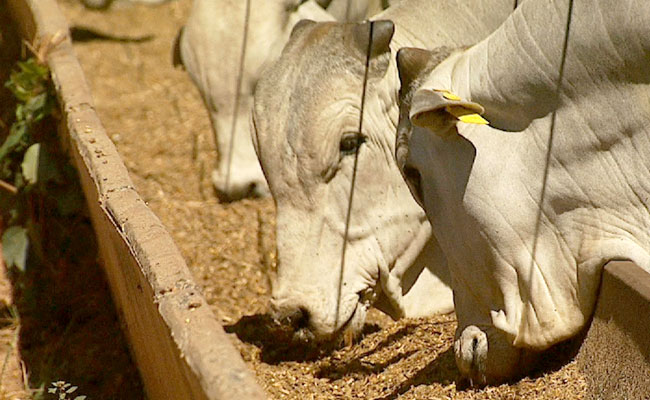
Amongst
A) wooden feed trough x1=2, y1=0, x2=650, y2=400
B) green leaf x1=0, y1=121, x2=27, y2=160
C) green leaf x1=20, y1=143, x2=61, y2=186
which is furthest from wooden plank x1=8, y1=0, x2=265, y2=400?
green leaf x1=0, y1=121, x2=27, y2=160

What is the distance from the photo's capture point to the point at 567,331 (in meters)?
2.96

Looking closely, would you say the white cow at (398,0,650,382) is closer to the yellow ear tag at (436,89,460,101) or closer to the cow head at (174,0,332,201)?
the yellow ear tag at (436,89,460,101)

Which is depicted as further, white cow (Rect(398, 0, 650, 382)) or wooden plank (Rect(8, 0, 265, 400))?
white cow (Rect(398, 0, 650, 382))

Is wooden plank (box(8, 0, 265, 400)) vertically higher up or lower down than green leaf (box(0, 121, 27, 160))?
higher up

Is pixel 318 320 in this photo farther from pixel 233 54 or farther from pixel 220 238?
pixel 233 54

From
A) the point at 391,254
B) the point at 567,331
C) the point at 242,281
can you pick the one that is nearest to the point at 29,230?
the point at 242,281

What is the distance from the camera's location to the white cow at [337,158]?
4.02 m

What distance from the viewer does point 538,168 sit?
2.95 m

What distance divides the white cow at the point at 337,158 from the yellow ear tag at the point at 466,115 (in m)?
1.04

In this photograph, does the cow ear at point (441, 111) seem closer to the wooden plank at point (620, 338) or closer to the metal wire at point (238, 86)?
the wooden plank at point (620, 338)

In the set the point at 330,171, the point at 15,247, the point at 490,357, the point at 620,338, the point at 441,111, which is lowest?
the point at 15,247

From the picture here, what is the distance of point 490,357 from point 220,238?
272 centimetres

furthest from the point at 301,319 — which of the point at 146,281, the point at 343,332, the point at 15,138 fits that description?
the point at 15,138

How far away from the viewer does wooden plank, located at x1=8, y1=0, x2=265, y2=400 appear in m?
2.38
